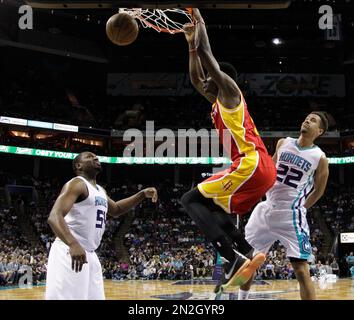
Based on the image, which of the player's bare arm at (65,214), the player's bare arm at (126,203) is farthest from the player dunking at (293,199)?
the player's bare arm at (65,214)

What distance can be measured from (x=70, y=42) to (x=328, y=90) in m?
16.2

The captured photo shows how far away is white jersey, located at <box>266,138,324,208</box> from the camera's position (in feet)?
15.9

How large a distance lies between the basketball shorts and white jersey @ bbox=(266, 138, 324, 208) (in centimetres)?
104

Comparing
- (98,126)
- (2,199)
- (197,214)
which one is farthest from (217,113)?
(98,126)

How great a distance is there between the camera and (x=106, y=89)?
30734 millimetres

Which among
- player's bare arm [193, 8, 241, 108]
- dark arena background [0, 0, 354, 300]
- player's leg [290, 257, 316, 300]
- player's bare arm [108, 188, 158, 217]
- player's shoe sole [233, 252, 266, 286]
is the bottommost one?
player's leg [290, 257, 316, 300]

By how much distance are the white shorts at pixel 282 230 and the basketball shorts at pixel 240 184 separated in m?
1.04

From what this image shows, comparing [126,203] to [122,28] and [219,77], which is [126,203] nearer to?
[122,28]

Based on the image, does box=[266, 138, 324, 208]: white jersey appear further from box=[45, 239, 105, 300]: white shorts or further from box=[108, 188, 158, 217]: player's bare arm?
box=[45, 239, 105, 300]: white shorts

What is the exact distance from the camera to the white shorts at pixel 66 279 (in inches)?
155

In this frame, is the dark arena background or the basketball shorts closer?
the basketball shorts

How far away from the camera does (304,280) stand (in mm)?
4625

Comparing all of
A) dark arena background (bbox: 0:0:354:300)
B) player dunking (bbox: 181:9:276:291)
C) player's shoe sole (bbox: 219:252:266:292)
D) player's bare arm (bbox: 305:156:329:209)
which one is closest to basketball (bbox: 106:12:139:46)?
player dunking (bbox: 181:9:276:291)
